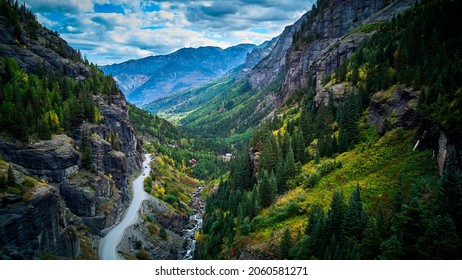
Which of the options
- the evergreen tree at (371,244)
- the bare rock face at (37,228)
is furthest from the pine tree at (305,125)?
the bare rock face at (37,228)

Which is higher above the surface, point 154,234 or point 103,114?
point 103,114

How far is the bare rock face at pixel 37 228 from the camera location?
47.9 m

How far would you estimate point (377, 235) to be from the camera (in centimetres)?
3422

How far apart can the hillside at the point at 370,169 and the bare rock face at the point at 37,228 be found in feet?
83.4

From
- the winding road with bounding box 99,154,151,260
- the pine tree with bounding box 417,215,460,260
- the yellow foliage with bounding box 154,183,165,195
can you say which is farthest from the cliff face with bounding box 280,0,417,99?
the pine tree with bounding box 417,215,460,260

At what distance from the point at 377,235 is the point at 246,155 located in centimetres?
6447

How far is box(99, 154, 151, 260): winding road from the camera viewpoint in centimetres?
7356

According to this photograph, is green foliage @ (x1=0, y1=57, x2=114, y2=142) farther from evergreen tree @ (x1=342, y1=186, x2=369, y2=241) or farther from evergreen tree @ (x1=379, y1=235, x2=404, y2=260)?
evergreen tree @ (x1=379, y1=235, x2=404, y2=260)

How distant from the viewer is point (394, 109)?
66312 mm

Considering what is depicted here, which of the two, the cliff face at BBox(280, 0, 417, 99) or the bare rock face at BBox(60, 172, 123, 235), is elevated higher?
the cliff face at BBox(280, 0, 417, 99)

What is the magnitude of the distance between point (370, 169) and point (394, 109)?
51.6 ft

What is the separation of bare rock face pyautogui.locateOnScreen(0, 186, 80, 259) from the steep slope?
0.14 m
